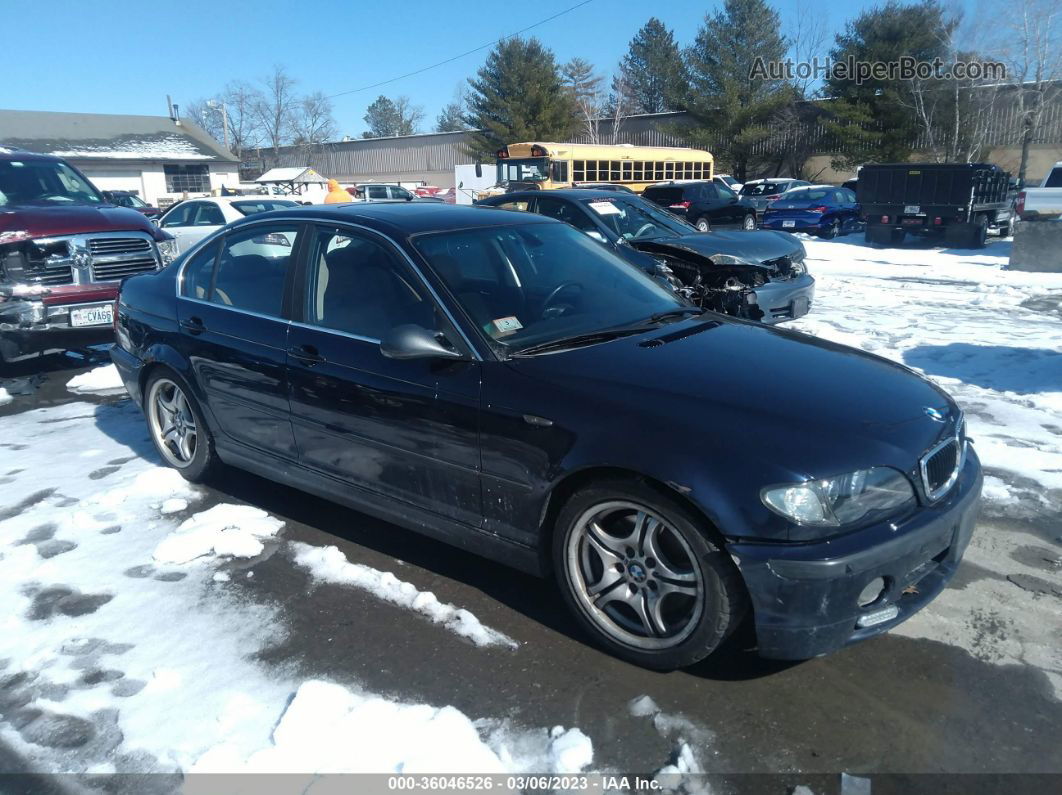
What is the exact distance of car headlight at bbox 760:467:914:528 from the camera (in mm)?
2654

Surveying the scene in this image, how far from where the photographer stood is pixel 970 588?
3.66 meters

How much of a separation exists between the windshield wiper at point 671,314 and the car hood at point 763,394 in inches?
7.0

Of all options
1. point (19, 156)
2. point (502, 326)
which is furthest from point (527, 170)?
point (502, 326)

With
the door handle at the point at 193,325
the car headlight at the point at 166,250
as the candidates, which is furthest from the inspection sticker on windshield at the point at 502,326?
the car headlight at the point at 166,250

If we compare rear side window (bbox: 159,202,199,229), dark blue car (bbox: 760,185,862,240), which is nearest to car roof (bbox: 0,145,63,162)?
rear side window (bbox: 159,202,199,229)

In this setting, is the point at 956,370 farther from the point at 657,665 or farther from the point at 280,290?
the point at 280,290

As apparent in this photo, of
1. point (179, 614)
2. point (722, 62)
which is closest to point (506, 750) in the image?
point (179, 614)

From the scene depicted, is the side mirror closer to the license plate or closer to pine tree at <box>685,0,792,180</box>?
the license plate

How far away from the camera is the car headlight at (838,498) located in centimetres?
265

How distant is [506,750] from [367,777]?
1.49 feet

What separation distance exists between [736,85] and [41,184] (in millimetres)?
39494

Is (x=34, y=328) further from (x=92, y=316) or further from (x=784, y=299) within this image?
(x=784, y=299)

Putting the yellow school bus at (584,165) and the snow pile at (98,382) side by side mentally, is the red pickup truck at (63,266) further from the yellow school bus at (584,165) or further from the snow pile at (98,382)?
the yellow school bus at (584,165)

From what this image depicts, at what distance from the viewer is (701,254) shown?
25.8 feet
